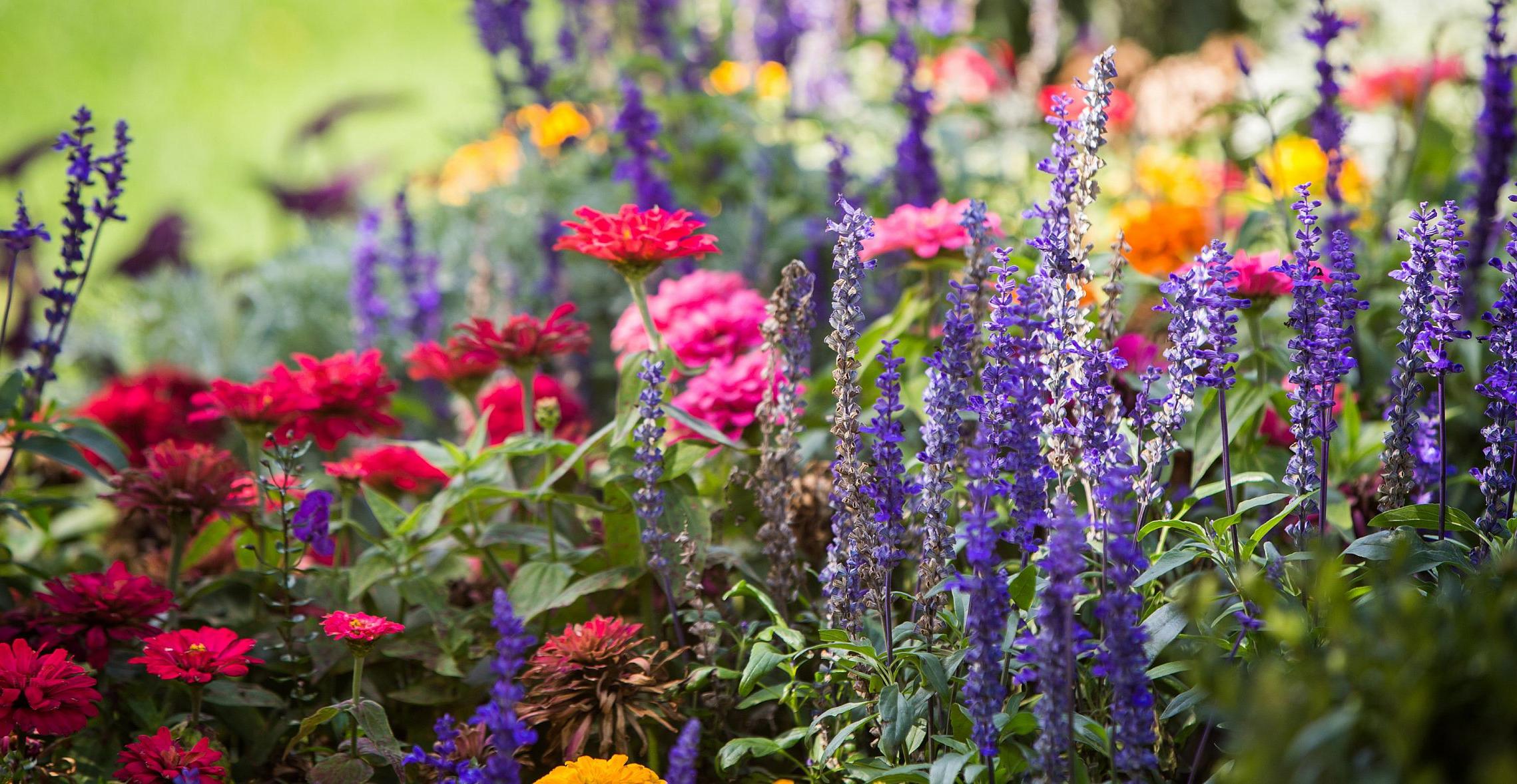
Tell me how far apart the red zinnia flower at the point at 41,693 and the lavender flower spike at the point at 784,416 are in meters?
0.88

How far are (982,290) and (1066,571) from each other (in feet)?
2.27

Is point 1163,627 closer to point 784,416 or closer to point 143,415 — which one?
point 784,416

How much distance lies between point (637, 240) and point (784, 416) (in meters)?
0.31

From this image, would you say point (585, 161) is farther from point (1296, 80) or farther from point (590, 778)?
point (1296, 80)

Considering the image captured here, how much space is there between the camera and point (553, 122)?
3549 mm

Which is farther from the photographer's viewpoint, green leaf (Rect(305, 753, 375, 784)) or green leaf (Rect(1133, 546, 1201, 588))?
green leaf (Rect(305, 753, 375, 784))

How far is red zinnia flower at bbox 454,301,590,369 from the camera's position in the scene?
5.82 ft

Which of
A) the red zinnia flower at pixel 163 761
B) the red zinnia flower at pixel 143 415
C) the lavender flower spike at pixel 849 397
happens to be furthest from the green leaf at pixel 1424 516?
the red zinnia flower at pixel 143 415

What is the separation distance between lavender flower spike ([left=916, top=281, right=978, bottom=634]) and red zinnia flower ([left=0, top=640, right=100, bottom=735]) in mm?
1047

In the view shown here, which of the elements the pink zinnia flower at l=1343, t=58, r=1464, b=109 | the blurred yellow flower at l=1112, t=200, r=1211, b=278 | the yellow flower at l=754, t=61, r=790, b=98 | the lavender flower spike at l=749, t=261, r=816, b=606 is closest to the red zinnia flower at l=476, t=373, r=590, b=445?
the lavender flower spike at l=749, t=261, r=816, b=606

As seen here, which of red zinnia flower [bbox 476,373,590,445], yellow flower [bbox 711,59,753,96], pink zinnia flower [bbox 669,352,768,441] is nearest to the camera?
pink zinnia flower [bbox 669,352,768,441]

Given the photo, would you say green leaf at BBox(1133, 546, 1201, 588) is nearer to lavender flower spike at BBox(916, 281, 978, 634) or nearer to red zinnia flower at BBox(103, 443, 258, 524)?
lavender flower spike at BBox(916, 281, 978, 634)

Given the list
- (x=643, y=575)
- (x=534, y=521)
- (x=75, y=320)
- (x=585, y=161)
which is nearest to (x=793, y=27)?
(x=585, y=161)

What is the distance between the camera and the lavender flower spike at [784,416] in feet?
4.95
